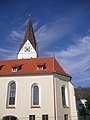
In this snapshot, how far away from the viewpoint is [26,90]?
2586 centimetres

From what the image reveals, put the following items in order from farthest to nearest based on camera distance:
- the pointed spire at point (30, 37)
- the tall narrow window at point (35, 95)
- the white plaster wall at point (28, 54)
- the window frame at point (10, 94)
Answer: the pointed spire at point (30, 37) → the white plaster wall at point (28, 54) → the window frame at point (10, 94) → the tall narrow window at point (35, 95)

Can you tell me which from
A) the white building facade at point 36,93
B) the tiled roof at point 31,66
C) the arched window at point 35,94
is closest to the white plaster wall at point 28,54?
the tiled roof at point 31,66

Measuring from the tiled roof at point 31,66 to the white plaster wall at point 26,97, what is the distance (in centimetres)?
96

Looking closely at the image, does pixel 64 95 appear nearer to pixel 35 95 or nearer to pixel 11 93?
pixel 35 95

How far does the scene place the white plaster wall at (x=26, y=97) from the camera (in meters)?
24.5

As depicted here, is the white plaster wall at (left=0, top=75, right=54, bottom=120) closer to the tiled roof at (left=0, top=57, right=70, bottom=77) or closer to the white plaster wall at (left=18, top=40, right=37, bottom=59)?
the tiled roof at (left=0, top=57, right=70, bottom=77)

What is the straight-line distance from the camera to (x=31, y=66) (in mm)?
28953

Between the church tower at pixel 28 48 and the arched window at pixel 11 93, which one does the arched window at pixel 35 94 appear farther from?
the church tower at pixel 28 48

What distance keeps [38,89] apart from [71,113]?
643 cm

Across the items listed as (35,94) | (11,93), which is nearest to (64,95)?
(35,94)

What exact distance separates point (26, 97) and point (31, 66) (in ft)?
19.1

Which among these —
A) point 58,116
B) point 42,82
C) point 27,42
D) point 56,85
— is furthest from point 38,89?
point 27,42

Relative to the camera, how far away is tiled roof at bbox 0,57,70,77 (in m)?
27.1

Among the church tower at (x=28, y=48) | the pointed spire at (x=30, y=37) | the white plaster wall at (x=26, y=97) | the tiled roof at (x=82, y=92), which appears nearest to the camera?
the white plaster wall at (x=26, y=97)
